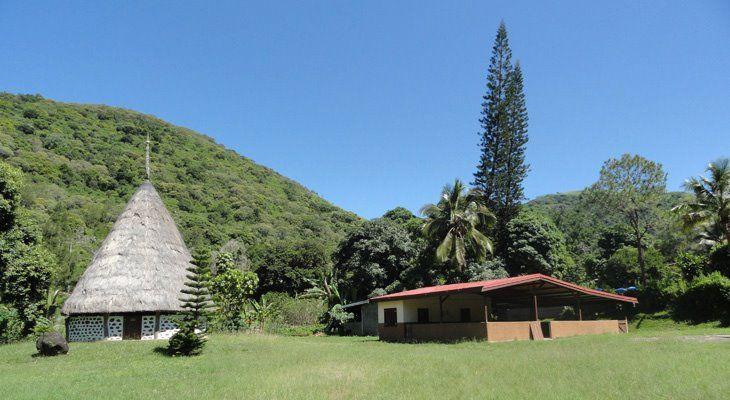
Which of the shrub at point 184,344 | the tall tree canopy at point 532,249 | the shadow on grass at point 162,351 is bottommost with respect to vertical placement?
the shadow on grass at point 162,351

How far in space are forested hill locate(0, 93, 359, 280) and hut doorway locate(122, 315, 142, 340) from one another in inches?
488

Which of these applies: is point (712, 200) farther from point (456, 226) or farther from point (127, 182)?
point (127, 182)

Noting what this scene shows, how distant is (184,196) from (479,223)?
41.3 m

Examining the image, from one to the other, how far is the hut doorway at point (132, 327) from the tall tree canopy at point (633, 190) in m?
30.3

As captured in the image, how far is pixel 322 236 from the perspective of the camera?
207 feet

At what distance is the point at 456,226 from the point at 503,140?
33.1 feet

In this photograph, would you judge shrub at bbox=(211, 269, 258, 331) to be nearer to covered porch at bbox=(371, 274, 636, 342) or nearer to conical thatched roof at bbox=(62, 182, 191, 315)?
conical thatched roof at bbox=(62, 182, 191, 315)

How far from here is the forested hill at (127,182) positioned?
44.2 meters

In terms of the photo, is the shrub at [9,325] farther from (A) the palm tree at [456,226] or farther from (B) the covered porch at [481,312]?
(A) the palm tree at [456,226]

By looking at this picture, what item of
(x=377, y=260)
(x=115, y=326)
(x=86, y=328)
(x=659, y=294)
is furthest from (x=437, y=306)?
(x=86, y=328)

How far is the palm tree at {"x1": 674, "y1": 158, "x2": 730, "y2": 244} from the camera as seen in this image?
23234mm

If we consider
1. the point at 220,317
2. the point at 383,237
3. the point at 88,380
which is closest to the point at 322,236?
the point at 383,237

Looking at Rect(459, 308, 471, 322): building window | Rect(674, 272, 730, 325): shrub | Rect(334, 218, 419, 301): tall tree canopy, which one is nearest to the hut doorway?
Rect(459, 308, 471, 322): building window

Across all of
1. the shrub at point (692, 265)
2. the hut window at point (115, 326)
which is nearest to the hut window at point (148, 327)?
the hut window at point (115, 326)
